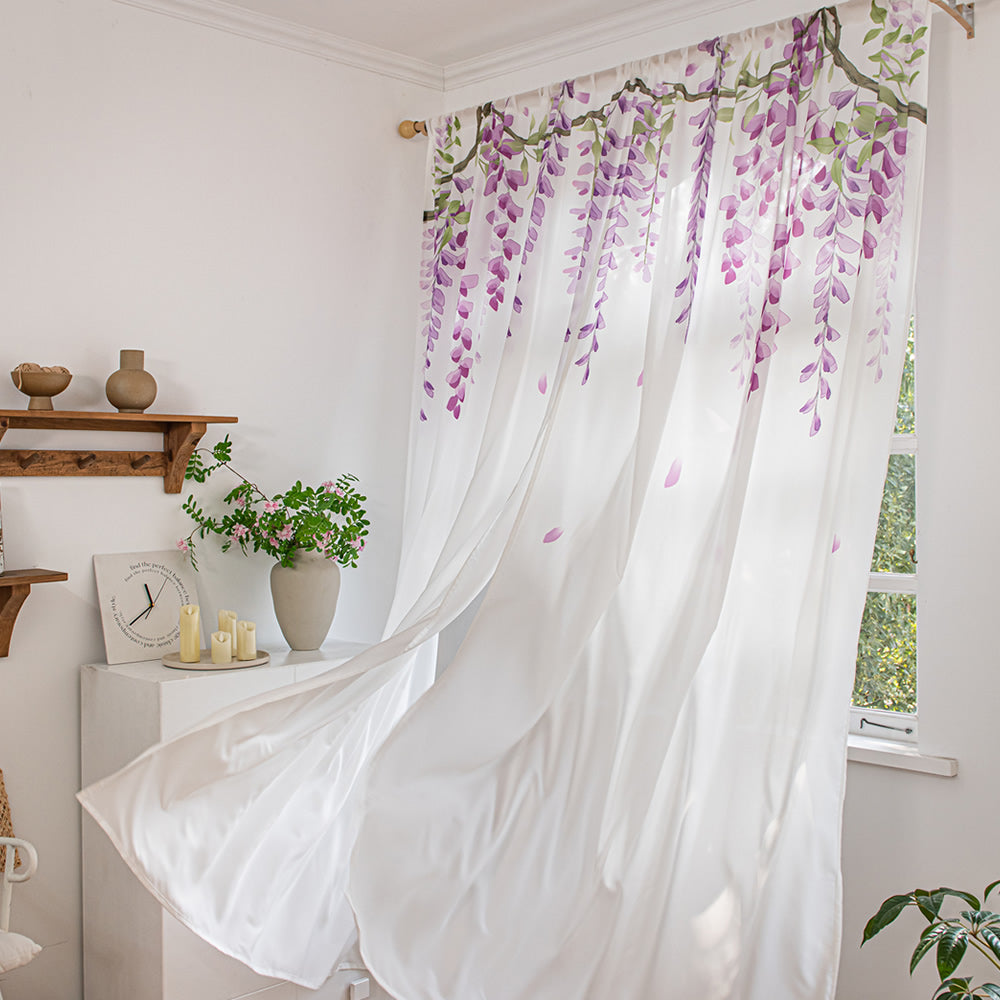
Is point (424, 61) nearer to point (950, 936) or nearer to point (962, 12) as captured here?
point (962, 12)

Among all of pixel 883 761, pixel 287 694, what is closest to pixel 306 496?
pixel 287 694

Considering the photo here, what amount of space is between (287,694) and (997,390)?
5.19ft

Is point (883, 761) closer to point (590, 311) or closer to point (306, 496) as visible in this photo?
point (590, 311)

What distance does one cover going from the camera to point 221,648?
2.53 meters

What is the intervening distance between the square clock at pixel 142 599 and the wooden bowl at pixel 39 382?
409 mm

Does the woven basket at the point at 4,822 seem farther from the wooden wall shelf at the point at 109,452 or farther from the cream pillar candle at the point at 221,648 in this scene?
the wooden wall shelf at the point at 109,452

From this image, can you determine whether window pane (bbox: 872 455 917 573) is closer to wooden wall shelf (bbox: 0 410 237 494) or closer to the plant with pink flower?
the plant with pink flower

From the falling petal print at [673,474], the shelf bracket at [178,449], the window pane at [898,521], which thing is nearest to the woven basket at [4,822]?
the shelf bracket at [178,449]

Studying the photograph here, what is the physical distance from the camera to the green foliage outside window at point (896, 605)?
241 cm

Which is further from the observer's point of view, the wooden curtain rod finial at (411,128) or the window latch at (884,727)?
the wooden curtain rod finial at (411,128)

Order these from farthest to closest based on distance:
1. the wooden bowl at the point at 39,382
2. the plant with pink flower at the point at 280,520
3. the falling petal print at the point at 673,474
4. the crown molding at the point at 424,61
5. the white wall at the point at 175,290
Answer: the plant with pink flower at the point at 280,520 < the crown molding at the point at 424,61 < the white wall at the point at 175,290 < the wooden bowl at the point at 39,382 < the falling petal print at the point at 673,474

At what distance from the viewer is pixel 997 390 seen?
215 cm

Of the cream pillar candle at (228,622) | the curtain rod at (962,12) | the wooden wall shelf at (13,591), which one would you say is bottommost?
the cream pillar candle at (228,622)

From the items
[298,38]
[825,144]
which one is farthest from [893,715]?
[298,38]
